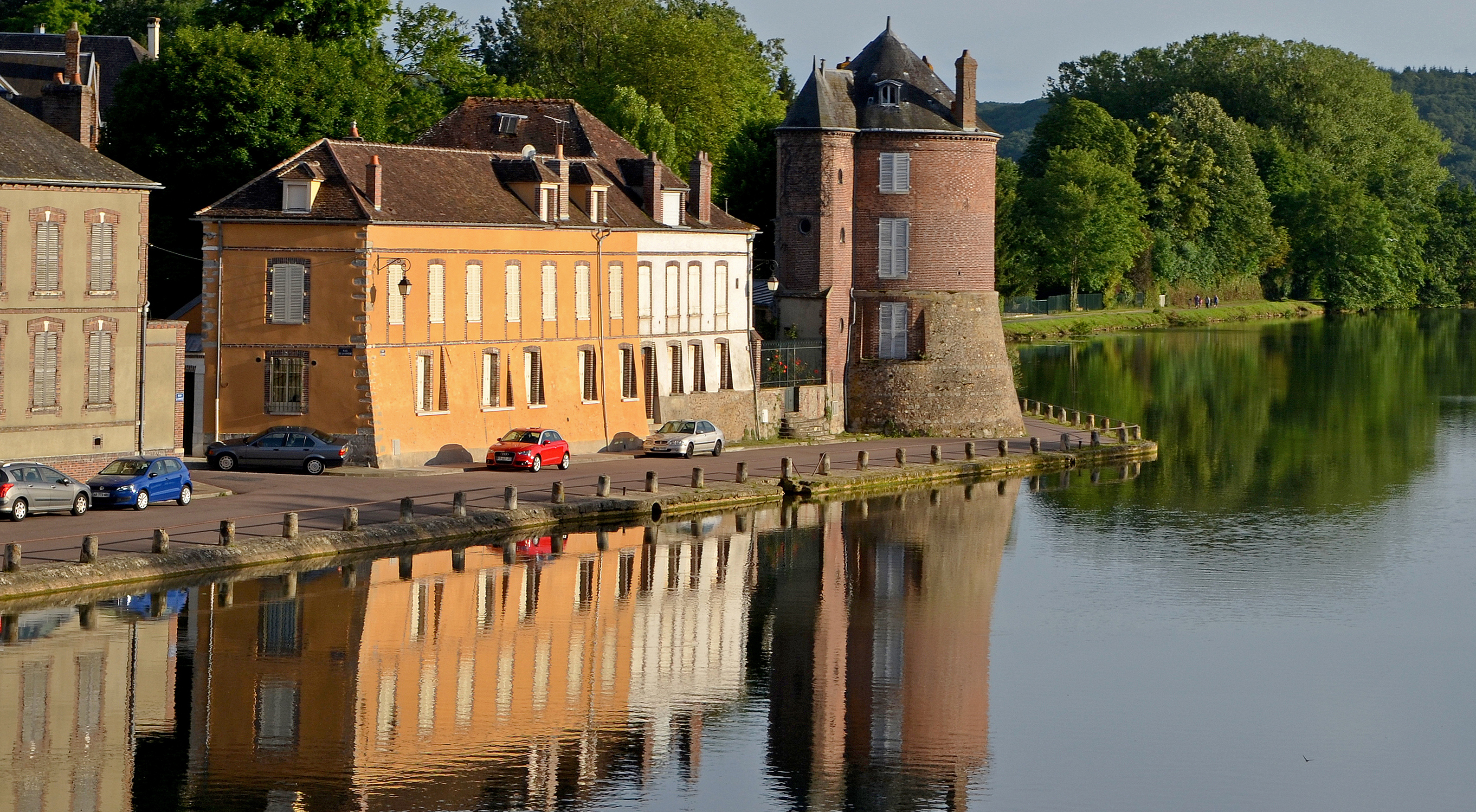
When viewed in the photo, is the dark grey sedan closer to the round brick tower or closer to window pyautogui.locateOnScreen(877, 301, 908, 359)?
the round brick tower

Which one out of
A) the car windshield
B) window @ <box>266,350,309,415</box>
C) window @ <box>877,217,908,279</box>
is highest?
window @ <box>877,217,908,279</box>

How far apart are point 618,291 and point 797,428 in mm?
8739

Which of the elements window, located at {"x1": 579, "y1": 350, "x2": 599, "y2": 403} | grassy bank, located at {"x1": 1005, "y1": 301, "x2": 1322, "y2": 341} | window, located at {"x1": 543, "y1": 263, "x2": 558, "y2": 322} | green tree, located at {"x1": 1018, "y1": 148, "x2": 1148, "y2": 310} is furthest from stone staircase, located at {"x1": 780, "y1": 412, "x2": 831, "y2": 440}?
green tree, located at {"x1": 1018, "y1": 148, "x2": 1148, "y2": 310}

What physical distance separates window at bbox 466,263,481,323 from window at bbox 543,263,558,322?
2559 mm

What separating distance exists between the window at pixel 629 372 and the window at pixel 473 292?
6338mm

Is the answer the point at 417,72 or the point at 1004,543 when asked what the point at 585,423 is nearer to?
the point at 1004,543

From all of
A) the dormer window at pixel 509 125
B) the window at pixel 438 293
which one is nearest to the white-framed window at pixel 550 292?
the window at pixel 438 293

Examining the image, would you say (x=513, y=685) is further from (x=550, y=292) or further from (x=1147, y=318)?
(x=1147, y=318)

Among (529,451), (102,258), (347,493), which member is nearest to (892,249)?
(529,451)

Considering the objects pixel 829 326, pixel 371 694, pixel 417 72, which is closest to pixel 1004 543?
pixel 829 326

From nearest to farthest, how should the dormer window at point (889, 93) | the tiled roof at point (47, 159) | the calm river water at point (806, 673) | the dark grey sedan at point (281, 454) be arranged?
the calm river water at point (806, 673) < the tiled roof at point (47, 159) < the dark grey sedan at point (281, 454) < the dormer window at point (889, 93)

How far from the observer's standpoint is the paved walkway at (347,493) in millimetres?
38781

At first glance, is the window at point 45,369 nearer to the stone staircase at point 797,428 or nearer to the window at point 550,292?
the window at point 550,292

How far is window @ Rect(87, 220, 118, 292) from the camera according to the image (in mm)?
45531
